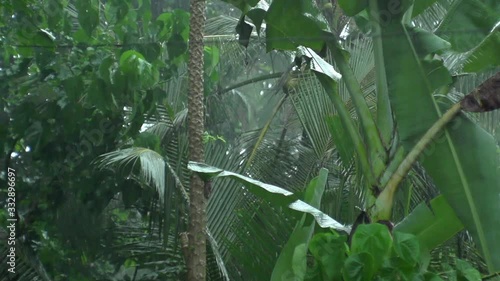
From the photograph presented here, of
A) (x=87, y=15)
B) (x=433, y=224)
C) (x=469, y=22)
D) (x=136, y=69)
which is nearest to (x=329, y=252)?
(x=433, y=224)

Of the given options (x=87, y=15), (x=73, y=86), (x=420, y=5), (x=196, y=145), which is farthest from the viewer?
(x=73, y=86)

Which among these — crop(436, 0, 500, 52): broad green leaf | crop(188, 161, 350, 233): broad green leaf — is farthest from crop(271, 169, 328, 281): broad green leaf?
crop(436, 0, 500, 52): broad green leaf

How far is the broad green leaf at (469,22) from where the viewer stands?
14.5 feet

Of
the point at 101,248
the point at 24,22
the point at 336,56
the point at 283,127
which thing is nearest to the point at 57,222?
the point at 101,248

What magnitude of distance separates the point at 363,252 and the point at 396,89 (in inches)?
41.5

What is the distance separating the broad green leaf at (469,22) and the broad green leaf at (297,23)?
0.75m

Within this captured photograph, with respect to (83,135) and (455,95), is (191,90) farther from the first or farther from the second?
(455,95)

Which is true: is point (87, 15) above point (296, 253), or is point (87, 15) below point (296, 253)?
above

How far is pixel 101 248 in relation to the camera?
738cm

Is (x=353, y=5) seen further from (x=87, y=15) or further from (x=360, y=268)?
(x=87, y=15)

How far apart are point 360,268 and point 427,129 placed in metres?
0.96

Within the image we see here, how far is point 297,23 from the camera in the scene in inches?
179

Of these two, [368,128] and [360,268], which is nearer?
[360,268]

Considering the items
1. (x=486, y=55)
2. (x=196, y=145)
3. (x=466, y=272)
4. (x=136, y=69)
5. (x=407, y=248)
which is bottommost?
(x=466, y=272)
